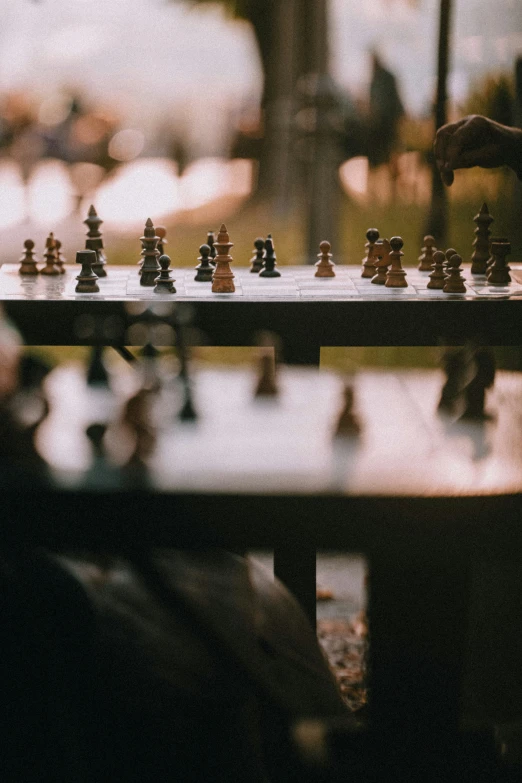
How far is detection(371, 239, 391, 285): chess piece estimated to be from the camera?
88.8 inches

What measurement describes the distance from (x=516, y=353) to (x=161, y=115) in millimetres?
6166

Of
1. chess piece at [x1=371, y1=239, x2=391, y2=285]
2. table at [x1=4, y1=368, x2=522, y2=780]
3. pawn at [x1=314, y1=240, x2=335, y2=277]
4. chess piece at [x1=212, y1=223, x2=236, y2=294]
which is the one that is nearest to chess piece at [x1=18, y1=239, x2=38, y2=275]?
table at [x1=4, y1=368, x2=522, y2=780]

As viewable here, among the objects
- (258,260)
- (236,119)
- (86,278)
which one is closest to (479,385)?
(258,260)

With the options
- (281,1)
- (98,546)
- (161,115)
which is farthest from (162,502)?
(161,115)

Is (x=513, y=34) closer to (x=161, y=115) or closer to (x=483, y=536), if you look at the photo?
(x=483, y=536)

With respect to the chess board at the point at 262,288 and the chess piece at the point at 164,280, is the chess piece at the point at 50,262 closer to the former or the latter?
the chess board at the point at 262,288

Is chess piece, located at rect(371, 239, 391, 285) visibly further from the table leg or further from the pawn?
the table leg

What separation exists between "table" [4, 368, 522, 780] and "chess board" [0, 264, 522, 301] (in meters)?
0.26

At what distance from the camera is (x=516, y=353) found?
3289mm

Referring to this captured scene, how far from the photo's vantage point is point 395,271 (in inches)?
86.7

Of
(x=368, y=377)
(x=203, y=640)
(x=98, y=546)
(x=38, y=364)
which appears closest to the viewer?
(x=98, y=546)

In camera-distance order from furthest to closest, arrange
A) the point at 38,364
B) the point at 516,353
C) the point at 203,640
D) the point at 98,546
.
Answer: the point at 516,353
the point at 38,364
the point at 203,640
the point at 98,546

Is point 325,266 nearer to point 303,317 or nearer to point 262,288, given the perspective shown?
point 262,288

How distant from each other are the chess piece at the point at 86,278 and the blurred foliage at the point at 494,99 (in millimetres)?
2120
